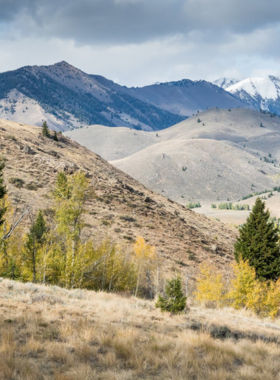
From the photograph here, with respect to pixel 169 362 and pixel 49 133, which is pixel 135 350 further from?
pixel 49 133

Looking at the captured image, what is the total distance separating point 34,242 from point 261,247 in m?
28.6

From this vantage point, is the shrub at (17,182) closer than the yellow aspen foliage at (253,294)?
No

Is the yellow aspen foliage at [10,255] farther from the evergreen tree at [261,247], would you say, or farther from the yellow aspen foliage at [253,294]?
the evergreen tree at [261,247]

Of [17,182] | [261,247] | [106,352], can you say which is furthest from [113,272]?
[106,352]

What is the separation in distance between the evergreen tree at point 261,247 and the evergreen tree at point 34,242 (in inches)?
998

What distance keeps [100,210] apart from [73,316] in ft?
161

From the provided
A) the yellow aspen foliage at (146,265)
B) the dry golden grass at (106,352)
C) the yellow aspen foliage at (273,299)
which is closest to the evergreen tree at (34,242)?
the yellow aspen foliage at (146,265)

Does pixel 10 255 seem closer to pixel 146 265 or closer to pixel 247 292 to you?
pixel 146 265

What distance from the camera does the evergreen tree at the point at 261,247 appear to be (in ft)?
124

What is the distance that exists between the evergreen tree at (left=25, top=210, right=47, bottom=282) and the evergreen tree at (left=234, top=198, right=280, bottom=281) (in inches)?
998

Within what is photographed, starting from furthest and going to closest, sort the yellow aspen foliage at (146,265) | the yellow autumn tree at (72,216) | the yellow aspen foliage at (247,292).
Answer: the yellow aspen foliage at (146,265)
the yellow aspen foliage at (247,292)
the yellow autumn tree at (72,216)

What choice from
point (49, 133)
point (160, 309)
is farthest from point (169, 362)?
point (49, 133)

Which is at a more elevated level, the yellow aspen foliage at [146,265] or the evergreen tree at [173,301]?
the evergreen tree at [173,301]

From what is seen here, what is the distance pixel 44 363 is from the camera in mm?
8188
